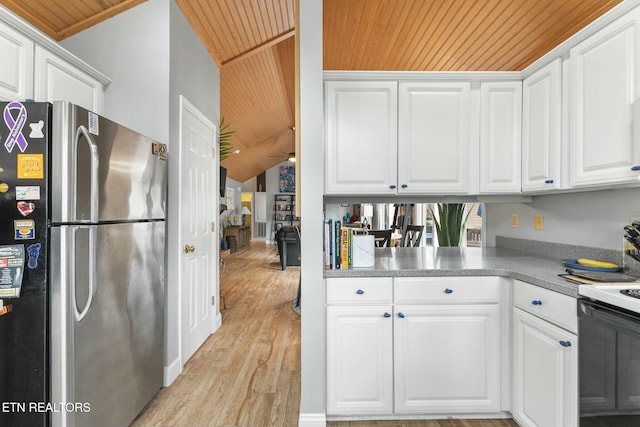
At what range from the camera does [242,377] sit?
2582 mm

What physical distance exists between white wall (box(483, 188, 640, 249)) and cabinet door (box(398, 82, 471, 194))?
2.11ft

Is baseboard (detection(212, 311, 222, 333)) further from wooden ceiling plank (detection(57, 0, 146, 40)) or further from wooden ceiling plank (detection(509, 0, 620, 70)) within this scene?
wooden ceiling plank (detection(509, 0, 620, 70))

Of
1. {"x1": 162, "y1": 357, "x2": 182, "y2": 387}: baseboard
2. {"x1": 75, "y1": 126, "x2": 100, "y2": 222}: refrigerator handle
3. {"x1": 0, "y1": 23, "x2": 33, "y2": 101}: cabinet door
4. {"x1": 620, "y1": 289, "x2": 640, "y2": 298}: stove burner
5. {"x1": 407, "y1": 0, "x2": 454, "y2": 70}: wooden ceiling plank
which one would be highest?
{"x1": 407, "y1": 0, "x2": 454, "y2": 70}: wooden ceiling plank

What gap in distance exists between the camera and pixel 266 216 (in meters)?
12.9

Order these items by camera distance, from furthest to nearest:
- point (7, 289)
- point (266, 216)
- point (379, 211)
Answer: point (266, 216)
point (379, 211)
point (7, 289)

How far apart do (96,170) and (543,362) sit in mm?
2337

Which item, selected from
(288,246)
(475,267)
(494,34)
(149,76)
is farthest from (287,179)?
(475,267)

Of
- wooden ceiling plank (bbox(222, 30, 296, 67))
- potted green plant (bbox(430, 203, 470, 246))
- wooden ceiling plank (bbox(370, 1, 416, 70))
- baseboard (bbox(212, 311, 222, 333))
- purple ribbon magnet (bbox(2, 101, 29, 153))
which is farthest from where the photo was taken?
wooden ceiling plank (bbox(222, 30, 296, 67))

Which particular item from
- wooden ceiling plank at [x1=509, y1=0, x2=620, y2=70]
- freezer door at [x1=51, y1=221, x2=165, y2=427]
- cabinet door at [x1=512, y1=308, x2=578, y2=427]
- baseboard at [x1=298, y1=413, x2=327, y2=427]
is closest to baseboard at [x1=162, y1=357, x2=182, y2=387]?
freezer door at [x1=51, y1=221, x2=165, y2=427]

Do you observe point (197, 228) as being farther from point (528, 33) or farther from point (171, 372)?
point (528, 33)

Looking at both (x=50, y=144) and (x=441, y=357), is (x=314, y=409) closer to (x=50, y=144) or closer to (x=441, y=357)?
(x=441, y=357)

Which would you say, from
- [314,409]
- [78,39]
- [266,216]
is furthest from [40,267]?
[266,216]

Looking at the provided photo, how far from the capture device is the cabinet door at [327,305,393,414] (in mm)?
1920

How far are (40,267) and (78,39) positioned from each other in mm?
→ 1962
